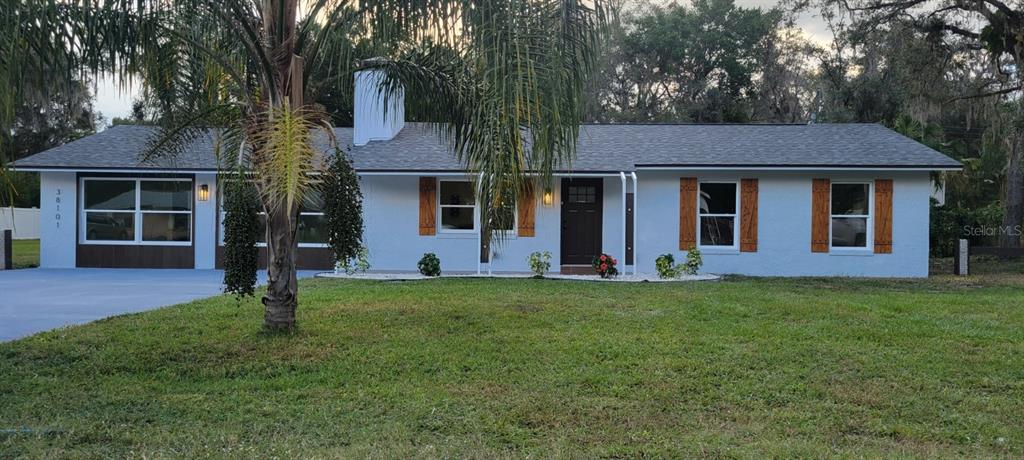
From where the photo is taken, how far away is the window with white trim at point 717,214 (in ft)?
48.7

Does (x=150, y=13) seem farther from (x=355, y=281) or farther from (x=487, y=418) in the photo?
(x=355, y=281)

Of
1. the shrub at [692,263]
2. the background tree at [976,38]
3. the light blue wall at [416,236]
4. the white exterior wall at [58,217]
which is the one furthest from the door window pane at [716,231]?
the white exterior wall at [58,217]

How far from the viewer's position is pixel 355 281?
42.7 ft

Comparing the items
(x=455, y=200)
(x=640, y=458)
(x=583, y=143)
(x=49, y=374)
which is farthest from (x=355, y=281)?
(x=640, y=458)

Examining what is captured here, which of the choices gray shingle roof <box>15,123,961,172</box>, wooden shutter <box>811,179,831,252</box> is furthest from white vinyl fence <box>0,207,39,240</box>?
wooden shutter <box>811,179,831,252</box>

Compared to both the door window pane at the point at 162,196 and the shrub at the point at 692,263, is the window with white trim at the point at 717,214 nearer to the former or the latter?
the shrub at the point at 692,263

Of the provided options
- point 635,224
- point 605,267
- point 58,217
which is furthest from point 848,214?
point 58,217

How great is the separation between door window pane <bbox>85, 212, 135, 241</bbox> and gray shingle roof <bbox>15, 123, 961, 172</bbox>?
1.20 meters

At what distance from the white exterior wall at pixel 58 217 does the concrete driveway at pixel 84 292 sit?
478 millimetres

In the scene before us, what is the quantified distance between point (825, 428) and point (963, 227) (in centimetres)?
1845

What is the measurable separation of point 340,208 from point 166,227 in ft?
36.4

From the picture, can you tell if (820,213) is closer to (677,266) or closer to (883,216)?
(883,216)

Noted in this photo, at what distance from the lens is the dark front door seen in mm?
15492

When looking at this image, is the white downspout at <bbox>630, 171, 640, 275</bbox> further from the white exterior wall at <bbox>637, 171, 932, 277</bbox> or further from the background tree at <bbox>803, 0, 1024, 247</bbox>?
the background tree at <bbox>803, 0, 1024, 247</bbox>
